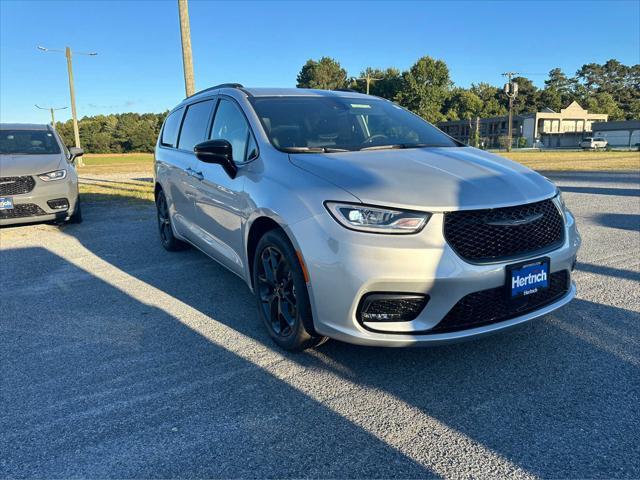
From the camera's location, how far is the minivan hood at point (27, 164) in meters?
6.98

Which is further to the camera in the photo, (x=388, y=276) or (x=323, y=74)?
(x=323, y=74)

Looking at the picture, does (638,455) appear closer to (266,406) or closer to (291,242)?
(266,406)

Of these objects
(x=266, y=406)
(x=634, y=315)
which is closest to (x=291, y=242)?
(x=266, y=406)

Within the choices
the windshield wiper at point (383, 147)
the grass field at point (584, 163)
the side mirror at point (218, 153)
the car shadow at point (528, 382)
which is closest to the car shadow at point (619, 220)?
the car shadow at point (528, 382)

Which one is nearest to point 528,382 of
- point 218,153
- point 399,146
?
point 399,146

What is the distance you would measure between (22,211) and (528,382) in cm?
711

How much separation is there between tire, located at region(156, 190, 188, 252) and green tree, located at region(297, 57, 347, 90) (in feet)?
273

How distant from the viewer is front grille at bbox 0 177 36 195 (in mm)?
6871

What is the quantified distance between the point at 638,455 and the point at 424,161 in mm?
1909

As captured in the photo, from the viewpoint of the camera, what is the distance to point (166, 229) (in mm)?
5957

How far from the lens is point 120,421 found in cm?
243

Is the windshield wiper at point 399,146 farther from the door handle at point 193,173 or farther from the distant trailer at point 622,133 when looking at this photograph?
the distant trailer at point 622,133

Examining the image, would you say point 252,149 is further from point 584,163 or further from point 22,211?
point 584,163

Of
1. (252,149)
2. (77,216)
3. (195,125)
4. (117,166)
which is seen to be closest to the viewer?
(252,149)
